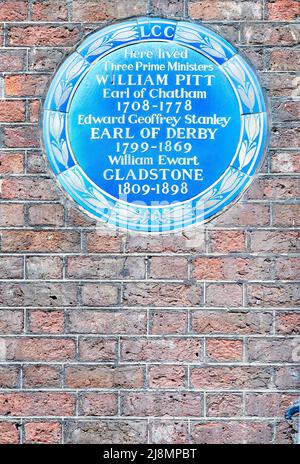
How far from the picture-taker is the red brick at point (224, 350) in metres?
2.81

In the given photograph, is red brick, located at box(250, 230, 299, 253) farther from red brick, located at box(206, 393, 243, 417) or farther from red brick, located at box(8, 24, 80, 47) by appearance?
red brick, located at box(8, 24, 80, 47)

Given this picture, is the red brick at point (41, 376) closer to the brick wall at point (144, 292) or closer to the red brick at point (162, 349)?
the brick wall at point (144, 292)

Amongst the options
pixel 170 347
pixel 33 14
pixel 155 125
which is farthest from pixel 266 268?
pixel 33 14

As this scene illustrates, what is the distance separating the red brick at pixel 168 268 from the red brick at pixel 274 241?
10.0 inches

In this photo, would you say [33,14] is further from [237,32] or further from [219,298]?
[219,298]

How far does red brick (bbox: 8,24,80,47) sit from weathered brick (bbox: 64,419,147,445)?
4.38ft

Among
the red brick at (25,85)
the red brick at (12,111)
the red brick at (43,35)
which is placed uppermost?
the red brick at (43,35)

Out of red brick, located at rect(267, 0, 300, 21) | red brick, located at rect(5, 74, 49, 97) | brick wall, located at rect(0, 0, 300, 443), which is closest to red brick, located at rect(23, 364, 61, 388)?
brick wall, located at rect(0, 0, 300, 443)

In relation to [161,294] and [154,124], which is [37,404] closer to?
[161,294]

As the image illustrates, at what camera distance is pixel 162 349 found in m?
2.81

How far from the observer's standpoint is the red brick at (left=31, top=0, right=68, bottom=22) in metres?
2.87

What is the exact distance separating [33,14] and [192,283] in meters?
1.11

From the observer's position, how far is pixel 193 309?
282cm

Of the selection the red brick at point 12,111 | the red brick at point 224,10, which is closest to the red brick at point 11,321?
the red brick at point 12,111
